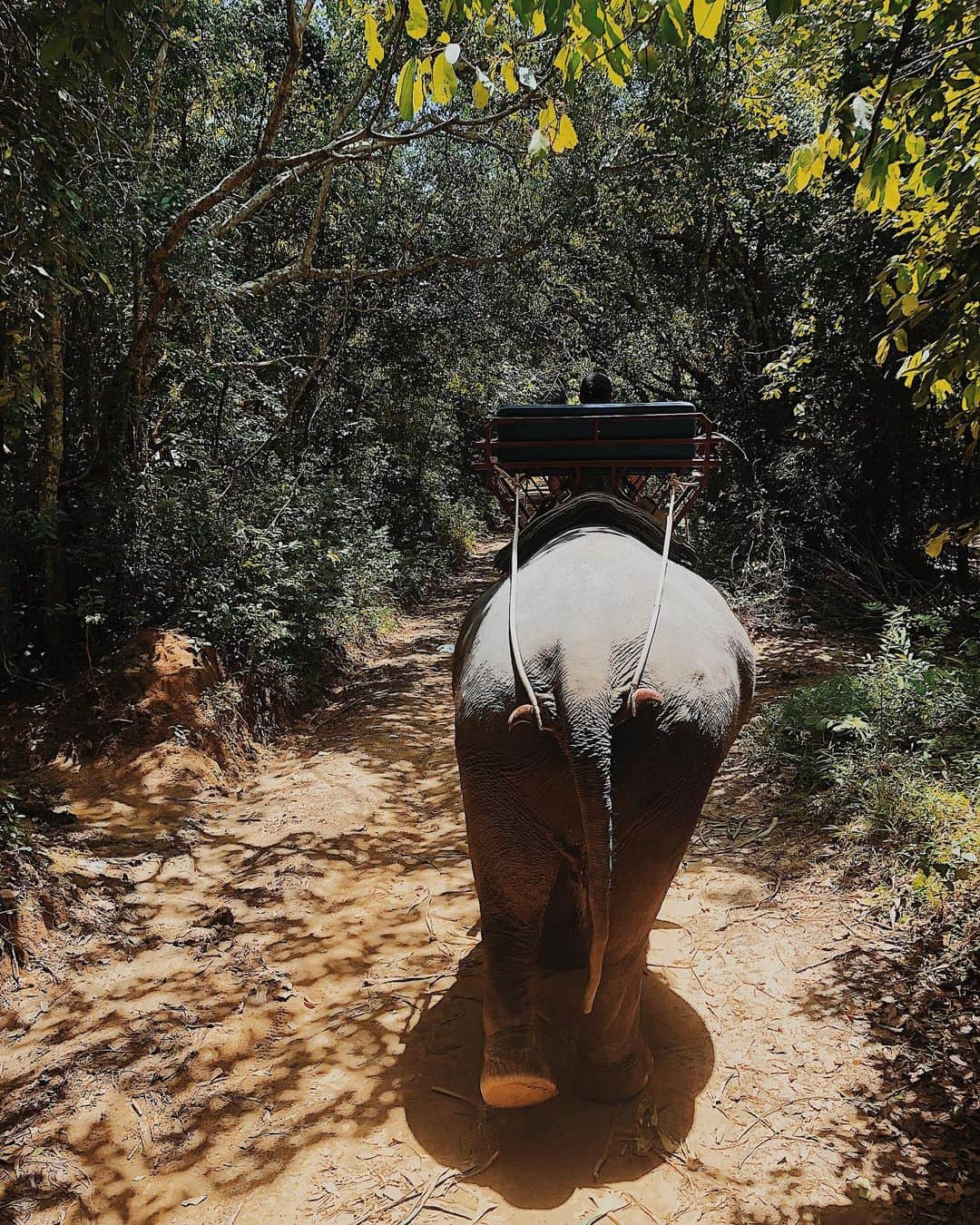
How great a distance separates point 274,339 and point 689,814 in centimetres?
954

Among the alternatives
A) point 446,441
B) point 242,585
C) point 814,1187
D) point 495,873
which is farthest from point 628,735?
point 446,441

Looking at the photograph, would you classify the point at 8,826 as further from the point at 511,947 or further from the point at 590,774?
the point at 590,774

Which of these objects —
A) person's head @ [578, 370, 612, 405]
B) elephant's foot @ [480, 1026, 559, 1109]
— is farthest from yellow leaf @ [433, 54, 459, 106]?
elephant's foot @ [480, 1026, 559, 1109]

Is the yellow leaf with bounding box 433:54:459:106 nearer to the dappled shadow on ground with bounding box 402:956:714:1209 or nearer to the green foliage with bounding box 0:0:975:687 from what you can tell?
the green foliage with bounding box 0:0:975:687

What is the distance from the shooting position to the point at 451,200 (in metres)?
11.5

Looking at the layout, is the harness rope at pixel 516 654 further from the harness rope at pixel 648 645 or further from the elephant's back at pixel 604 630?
the harness rope at pixel 648 645

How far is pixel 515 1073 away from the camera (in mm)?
2508

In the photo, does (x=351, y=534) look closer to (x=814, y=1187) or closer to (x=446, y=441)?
(x=446, y=441)

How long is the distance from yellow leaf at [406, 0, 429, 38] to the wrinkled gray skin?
154cm

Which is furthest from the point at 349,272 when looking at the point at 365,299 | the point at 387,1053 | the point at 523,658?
the point at 387,1053

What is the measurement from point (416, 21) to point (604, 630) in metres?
1.64

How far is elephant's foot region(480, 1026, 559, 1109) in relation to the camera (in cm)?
251

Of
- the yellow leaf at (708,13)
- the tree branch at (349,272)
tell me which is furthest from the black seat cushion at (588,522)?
the tree branch at (349,272)

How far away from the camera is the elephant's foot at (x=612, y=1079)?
2.72 meters
